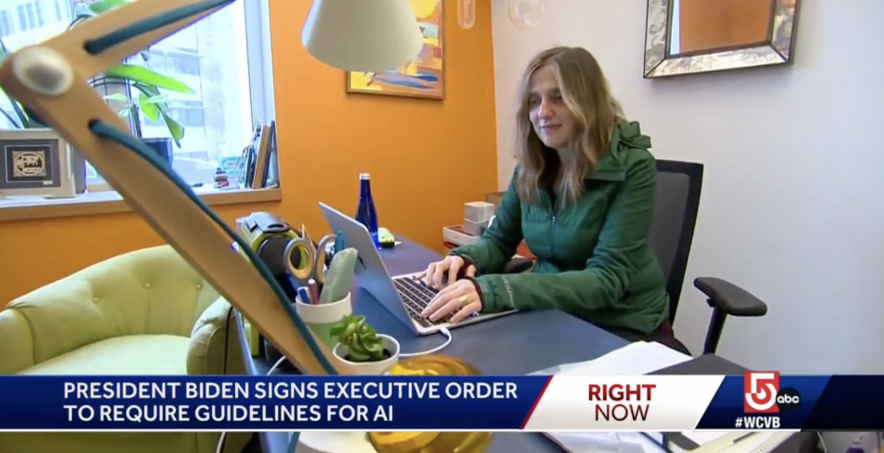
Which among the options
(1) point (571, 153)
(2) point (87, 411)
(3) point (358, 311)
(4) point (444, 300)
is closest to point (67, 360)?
(3) point (358, 311)

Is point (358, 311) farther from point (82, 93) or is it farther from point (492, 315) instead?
point (82, 93)

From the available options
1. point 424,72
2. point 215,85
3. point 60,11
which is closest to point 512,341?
point 424,72

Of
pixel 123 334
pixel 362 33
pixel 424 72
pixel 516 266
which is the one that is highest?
pixel 424 72

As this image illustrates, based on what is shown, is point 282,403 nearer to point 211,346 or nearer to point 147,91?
point 211,346

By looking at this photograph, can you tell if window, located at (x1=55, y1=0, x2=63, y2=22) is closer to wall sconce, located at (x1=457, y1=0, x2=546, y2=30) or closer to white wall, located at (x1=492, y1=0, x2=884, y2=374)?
wall sconce, located at (x1=457, y1=0, x2=546, y2=30)

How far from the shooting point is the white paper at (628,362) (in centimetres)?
71

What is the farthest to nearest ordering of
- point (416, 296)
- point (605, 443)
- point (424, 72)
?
point (424, 72)
point (416, 296)
point (605, 443)

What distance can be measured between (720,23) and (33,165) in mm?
2369

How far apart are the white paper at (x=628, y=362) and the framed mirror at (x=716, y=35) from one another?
4.04ft

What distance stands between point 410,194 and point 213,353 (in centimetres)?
140

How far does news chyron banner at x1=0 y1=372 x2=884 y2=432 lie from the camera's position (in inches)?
14.5

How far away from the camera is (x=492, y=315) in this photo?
38.0 inches

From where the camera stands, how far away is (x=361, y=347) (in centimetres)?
63

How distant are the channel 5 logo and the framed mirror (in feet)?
4.92
